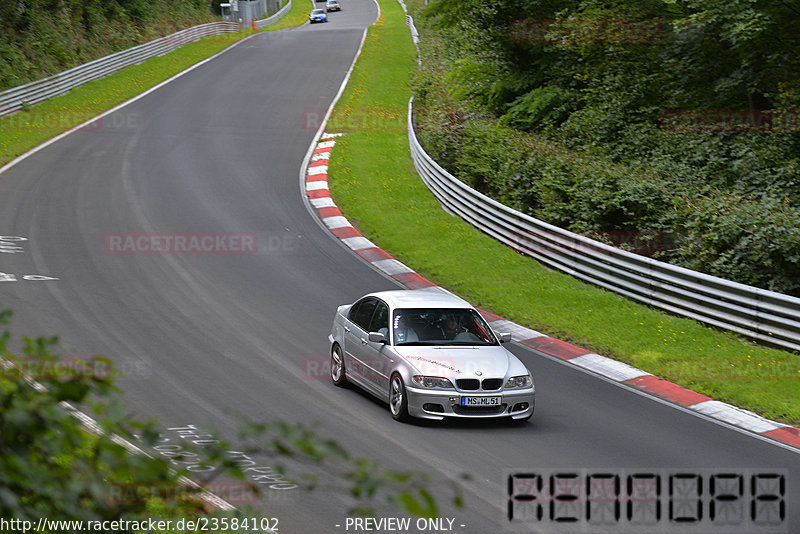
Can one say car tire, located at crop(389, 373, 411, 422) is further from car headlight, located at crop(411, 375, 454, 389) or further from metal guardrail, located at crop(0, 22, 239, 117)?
metal guardrail, located at crop(0, 22, 239, 117)

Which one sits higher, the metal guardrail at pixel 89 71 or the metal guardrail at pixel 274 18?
the metal guardrail at pixel 274 18

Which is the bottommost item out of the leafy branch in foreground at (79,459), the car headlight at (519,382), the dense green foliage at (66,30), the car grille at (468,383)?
the car headlight at (519,382)

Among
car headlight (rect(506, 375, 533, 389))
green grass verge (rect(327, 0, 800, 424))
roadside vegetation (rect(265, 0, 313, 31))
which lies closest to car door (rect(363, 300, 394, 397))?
car headlight (rect(506, 375, 533, 389))

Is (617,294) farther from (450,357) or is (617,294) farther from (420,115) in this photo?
(420,115)

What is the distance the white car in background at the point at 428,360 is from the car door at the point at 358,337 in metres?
0.01

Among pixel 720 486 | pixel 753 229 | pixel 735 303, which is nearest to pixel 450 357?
pixel 720 486

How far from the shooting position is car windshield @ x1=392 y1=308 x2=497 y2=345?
472 inches

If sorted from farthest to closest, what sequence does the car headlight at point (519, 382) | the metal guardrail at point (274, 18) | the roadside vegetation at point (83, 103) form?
the metal guardrail at point (274, 18)
the roadside vegetation at point (83, 103)
the car headlight at point (519, 382)

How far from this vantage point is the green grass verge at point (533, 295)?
43.6ft

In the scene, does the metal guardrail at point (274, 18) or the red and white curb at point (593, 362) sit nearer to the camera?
the red and white curb at point (593, 362)

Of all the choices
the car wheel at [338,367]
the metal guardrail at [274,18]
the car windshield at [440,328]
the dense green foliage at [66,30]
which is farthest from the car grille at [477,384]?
the metal guardrail at [274,18]

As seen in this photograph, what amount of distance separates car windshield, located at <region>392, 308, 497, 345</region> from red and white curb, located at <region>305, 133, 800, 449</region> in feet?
8.54

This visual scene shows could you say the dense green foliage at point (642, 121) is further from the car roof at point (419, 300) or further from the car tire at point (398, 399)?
the car tire at point (398, 399)

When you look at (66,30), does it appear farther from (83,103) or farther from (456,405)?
(456,405)
